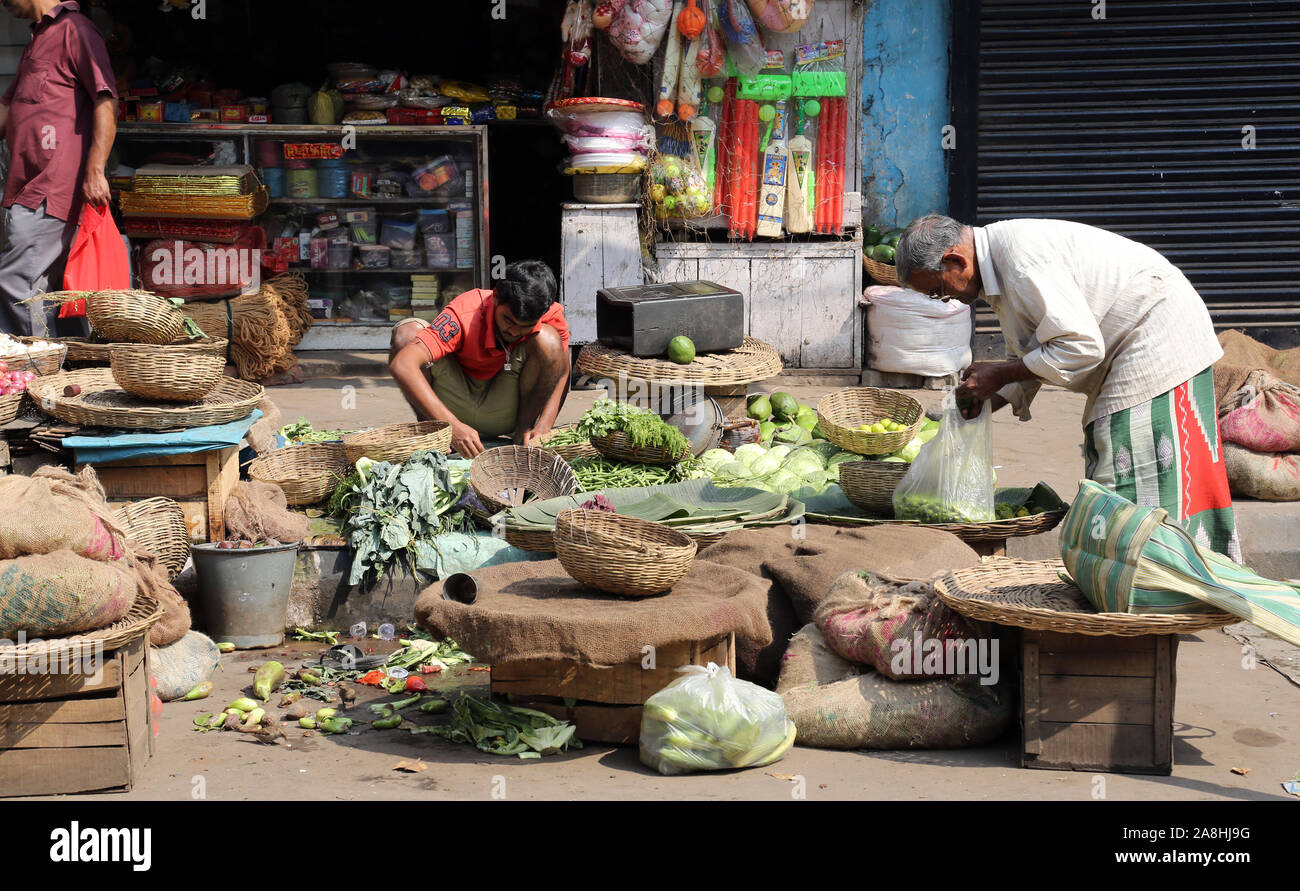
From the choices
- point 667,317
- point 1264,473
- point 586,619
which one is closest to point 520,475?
point 667,317

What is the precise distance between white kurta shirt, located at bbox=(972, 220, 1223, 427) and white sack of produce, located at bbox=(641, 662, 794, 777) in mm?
1600

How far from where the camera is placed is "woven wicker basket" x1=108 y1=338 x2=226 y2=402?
544 centimetres

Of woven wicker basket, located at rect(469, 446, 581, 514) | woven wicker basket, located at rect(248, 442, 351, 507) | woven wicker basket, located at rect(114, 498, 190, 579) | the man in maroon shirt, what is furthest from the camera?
the man in maroon shirt

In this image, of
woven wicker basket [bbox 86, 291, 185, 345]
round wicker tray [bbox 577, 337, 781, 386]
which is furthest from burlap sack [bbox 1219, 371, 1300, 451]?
woven wicker basket [bbox 86, 291, 185, 345]

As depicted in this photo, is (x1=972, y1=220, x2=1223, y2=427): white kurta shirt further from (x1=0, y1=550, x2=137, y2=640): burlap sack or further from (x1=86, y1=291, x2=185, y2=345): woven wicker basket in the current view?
(x1=86, y1=291, x2=185, y2=345): woven wicker basket

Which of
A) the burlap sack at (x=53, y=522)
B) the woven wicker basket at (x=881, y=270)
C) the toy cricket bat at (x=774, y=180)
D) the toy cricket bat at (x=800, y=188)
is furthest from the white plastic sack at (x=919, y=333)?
the burlap sack at (x=53, y=522)

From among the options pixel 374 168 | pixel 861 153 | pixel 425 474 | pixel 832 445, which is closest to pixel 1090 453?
pixel 832 445

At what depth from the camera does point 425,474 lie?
5.73 metres

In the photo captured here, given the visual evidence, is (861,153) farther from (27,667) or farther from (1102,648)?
(27,667)

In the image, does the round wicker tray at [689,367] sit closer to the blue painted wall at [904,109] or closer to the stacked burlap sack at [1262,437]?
the stacked burlap sack at [1262,437]

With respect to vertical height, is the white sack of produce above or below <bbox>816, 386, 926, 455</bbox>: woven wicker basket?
below

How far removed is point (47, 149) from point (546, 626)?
4.93 meters

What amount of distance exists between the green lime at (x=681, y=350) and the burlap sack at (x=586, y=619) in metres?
2.27

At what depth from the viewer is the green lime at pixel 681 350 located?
6625 millimetres
